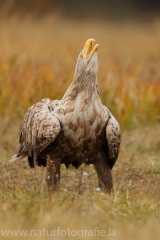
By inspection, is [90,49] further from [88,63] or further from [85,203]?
[85,203]

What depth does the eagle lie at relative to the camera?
21.6ft

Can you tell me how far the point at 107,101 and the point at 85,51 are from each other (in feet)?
15.7

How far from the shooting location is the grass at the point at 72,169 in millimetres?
5203

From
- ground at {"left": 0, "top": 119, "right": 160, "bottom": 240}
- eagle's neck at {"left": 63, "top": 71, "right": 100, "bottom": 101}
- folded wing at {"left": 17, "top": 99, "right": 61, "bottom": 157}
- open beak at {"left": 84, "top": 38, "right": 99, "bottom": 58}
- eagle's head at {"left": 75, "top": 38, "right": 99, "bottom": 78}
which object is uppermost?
open beak at {"left": 84, "top": 38, "right": 99, "bottom": 58}

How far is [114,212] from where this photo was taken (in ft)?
18.1

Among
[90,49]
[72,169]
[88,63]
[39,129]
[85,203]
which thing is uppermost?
[90,49]

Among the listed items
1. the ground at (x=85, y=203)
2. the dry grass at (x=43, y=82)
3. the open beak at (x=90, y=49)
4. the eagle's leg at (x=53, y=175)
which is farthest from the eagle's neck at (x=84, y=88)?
the dry grass at (x=43, y=82)

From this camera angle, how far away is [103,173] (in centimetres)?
704

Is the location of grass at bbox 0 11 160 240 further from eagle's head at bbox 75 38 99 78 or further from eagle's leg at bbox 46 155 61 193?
eagle's head at bbox 75 38 99 78

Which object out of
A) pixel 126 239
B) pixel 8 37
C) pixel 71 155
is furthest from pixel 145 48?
pixel 126 239

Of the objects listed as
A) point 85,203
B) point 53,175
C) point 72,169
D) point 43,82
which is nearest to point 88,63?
point 53,175

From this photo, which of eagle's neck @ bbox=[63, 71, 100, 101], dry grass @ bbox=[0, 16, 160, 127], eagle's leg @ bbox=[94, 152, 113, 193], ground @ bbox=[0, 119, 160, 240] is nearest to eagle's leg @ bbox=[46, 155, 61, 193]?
ground @ bbox=[0, 119, 160, 240]

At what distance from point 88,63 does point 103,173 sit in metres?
1.09

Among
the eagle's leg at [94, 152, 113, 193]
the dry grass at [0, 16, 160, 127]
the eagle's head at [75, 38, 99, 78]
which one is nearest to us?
the eagle's head at [75, 38, 99, 78]
